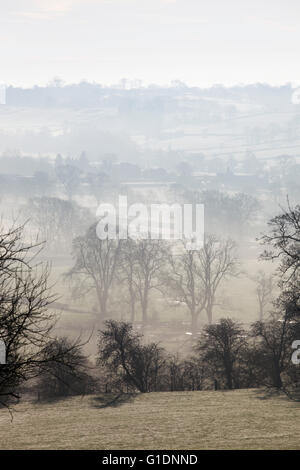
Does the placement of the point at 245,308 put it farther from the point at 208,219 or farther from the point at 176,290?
the point at 208,219

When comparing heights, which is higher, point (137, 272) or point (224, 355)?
point (137, 272)

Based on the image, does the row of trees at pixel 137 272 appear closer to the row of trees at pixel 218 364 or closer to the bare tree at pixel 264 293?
the bare tree at pixel 264 293

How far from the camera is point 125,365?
112 feet

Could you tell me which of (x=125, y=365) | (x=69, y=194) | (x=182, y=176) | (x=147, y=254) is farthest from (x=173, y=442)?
(x=182, y=176)

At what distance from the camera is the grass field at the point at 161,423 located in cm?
1847

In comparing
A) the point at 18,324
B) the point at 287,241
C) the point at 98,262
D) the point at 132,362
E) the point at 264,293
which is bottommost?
the point at 132,362

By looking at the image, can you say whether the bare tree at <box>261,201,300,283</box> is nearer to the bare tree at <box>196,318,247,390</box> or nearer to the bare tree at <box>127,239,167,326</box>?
the bare tree at <box>196,318,247,390</box>

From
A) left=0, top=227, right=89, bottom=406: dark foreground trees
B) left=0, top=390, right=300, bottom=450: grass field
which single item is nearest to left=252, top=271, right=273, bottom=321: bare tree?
left=0, top=390, right=300, bottom=450: grass field

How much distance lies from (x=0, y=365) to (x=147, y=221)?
107 m

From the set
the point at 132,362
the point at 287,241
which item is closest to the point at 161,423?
the point at 287,241

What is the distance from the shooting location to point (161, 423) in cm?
2184

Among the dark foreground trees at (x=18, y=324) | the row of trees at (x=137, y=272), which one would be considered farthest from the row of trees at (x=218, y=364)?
the row of trees at (x=137, y=272)

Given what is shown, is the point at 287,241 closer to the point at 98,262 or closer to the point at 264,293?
the point at 264,293

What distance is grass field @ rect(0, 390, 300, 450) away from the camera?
1847cm
